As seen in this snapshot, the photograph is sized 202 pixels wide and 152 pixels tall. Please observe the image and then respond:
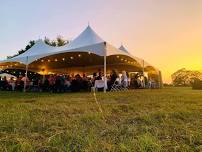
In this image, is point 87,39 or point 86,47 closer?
point 86,47

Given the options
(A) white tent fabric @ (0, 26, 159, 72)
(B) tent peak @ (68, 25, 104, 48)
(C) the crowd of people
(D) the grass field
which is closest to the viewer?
(D) the grass field

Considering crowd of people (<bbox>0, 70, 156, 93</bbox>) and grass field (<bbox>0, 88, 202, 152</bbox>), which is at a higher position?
crowd of people (<bbox>0, 70, 156, 93</bbox>)

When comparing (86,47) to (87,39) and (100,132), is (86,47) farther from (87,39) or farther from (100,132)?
(100,132)

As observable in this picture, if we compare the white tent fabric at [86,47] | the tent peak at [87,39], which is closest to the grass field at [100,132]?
the white tent fabric at [86,47]

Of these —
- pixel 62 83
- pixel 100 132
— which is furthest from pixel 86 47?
pixel 100 132

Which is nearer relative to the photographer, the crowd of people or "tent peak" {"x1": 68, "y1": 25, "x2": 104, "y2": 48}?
the crowd of people

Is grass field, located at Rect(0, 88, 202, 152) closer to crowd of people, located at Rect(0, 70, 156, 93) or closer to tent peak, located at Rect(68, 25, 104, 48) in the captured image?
crowd of people, located at Rect(0, 70, 156, 93)

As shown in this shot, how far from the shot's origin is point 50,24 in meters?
18.3

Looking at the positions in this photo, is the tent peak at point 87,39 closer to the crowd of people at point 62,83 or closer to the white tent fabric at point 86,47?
the white tent fabric at point 86,47

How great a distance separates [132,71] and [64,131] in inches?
913

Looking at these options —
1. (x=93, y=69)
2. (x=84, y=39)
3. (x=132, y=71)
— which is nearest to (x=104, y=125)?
(x=84, y=39)

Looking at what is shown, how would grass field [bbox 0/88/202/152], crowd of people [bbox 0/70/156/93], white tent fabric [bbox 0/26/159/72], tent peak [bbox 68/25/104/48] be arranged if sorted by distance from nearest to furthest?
grass field [bbox 0/88/202/152], white tent fabric [bbox 0/26/159/72], crowd of people [bbox 0/70/156/93], tent peak [bbox 68/25/104/48]

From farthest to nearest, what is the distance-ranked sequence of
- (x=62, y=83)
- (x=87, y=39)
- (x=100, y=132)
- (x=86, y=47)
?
(x=87, y=39) < (x=86, y=47) < (x=62, y=83) < (x=100, y=132)

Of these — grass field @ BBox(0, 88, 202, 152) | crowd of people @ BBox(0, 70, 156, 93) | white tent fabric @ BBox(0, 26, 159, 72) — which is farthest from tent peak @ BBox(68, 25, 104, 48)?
grass field @ BBox(0, 88, 202, 152)
